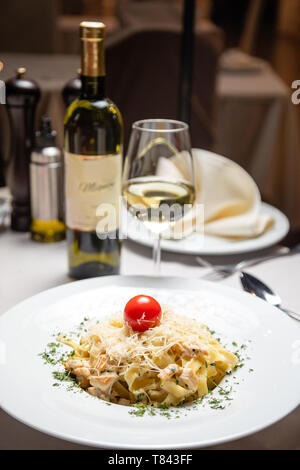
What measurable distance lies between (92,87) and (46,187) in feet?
1.07

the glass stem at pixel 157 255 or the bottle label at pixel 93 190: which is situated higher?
the bottle label at pixel 93 190

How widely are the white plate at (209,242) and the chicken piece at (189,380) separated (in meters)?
0.53

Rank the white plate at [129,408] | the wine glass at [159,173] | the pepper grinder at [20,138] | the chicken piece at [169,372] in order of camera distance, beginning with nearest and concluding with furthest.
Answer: the white plate at [129,408] → the chicken piece at [169,372] → the wine glass at [159,173] → the pepper grinder at [20,138]

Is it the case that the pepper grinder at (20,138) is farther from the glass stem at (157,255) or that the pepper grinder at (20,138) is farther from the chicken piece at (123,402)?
the chicken piece at (123,402)

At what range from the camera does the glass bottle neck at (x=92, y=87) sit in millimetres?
1086

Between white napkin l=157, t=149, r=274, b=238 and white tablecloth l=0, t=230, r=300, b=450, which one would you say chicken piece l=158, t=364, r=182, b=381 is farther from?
white napkin l=157, t=149, r=274, b=238

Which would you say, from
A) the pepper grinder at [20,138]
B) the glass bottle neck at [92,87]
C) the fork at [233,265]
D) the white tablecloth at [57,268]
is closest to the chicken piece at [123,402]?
the white tablecloth at [57,268]

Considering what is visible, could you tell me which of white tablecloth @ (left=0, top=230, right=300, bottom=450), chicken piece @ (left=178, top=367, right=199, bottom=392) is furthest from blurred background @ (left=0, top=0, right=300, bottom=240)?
chicken piece @ (left=178, top=367, right=199, bottom=392)

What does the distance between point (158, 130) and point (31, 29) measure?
4389mm

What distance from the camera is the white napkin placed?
1358 millimetres

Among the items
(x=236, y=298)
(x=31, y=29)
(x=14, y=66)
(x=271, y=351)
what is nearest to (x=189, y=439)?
(x=271, y=351)

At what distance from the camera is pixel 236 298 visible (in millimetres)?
1021

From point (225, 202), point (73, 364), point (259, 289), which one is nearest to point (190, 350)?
point (73, 364)

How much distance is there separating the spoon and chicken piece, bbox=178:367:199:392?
33 centimetres
